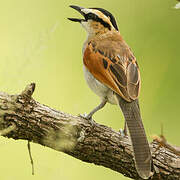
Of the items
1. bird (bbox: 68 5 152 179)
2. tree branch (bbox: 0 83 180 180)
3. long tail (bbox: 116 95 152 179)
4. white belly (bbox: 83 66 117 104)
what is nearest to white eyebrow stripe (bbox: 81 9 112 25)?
bird (bbox: 68 5 152 179)

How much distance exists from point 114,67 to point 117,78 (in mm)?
154

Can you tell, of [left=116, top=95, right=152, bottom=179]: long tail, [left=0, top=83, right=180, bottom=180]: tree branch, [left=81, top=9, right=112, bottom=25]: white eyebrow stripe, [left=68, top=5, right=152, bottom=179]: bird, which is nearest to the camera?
[left=0, top=83, right=180, bottom=180]: tree branch

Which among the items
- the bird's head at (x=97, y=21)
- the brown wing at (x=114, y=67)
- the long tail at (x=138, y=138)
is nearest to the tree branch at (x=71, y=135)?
the long tail at (x=138, y=138)

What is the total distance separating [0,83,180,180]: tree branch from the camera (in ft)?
9.12

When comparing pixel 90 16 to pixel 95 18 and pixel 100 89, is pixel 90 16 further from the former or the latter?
pixel 100 89

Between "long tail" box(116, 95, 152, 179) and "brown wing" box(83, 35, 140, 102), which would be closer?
"long tail" box(116, 95, 152, 179)

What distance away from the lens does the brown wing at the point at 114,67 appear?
3.26m

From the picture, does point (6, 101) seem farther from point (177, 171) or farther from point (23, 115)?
point (177, 171)

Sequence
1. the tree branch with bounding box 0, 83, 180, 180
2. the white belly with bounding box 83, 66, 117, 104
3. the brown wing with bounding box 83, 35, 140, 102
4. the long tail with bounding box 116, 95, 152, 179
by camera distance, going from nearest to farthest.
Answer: the tree branch with bounding box 0, 83, 180, 180
the long tail with bounding box 116, 95, 152, 179
the brown wing with bounding box 83, 35, 140, 102
the white belly with bounding box 83, 66, 117, 104

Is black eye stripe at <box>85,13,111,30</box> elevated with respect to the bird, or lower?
elevated

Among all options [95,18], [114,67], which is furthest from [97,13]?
[114,67]

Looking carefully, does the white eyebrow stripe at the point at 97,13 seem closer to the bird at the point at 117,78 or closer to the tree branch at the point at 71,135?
the bird at the point at 117,78

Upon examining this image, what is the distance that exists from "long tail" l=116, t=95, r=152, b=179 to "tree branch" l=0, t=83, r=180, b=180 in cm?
12

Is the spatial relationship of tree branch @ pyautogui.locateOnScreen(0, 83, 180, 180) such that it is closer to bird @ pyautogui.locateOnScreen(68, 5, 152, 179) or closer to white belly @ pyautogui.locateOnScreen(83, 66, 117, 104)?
bird @ pyautogui.locateOnScreen(68, 5, 152, 179)
